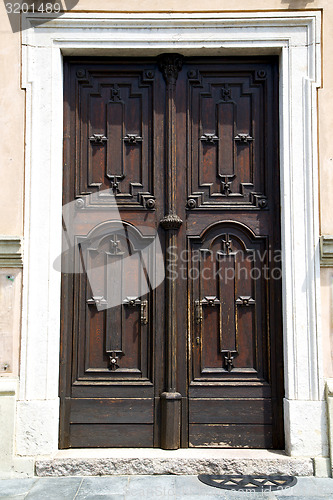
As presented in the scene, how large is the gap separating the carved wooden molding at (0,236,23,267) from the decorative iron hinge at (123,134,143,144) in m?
1.32

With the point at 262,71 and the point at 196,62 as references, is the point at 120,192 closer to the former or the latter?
the point at 196,62

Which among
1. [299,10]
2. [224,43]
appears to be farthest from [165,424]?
[299,10]

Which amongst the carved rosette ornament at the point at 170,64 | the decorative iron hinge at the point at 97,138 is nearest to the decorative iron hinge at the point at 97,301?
the decorative iron hinge at the point at 97,138

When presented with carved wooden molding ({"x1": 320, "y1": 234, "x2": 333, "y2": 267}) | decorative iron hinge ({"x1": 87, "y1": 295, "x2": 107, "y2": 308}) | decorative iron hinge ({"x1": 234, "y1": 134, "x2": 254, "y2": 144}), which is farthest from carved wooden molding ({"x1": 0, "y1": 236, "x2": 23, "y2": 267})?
carved wooden molding ({"x1": 320, "y1": 234, "x2": 333, "y2": 267})

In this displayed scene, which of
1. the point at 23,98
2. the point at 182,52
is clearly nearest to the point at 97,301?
the point at 23,98

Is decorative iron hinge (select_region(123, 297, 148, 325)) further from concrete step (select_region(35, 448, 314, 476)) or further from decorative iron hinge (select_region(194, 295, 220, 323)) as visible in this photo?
concrete step (select_region(35, 448, 314, 476))

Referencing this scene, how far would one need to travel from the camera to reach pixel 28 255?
462 cm

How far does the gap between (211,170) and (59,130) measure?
1424 millimetres

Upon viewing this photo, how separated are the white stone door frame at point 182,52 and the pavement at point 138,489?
401mm

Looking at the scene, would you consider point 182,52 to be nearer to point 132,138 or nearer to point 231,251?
point 132,138

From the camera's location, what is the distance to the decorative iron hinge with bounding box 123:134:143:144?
16.0 feet

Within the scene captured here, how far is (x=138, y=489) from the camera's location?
4.10m

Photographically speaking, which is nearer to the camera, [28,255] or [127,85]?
[28,255]

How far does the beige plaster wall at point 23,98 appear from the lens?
463cm
